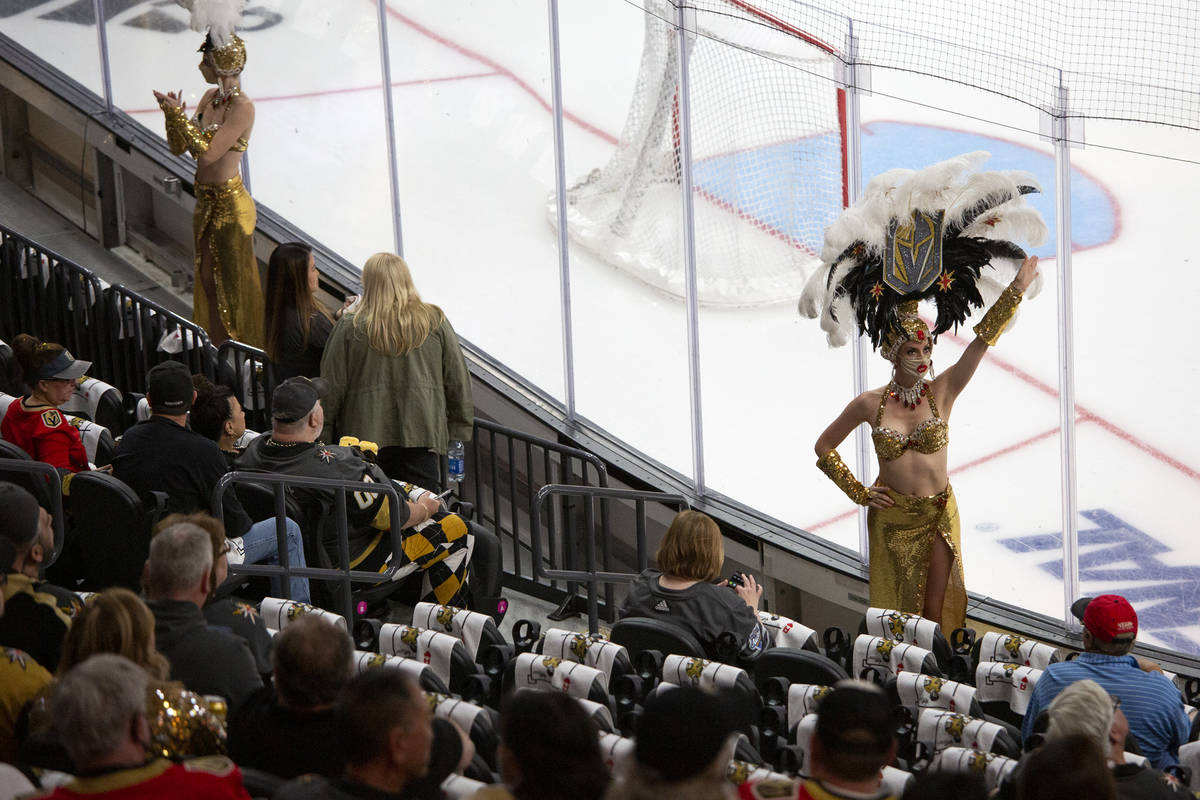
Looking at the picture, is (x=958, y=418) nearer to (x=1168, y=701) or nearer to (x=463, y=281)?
(x=463, y=281)

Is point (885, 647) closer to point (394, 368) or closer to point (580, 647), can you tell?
point (580, 647)

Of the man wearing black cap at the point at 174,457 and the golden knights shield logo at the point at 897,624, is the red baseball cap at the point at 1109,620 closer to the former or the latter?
the golden knights shield logo at the point at 897,624

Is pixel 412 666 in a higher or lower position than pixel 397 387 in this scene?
lower

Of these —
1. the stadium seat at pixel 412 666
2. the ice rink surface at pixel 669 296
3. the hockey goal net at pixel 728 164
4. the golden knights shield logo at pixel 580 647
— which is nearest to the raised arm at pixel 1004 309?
the ice rink surface at pixel 669 296

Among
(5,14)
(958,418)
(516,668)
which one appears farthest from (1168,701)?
(5,14)

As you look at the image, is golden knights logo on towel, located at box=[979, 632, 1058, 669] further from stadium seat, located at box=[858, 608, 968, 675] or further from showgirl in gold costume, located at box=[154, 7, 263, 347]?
showgirl in gold costume, located at box=[154, 7, 263, 347]

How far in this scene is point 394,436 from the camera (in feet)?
21.4

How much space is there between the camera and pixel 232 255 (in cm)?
810

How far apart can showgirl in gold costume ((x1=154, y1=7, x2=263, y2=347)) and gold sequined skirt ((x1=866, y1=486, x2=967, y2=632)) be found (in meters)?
3.70

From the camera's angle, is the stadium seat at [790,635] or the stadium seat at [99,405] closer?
the stadium seat at [790,635]

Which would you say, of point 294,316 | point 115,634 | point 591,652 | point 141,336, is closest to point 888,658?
point 591,652

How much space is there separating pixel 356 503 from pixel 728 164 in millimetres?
2610

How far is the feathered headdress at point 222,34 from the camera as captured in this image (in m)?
7.60

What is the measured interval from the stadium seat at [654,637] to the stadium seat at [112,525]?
1.67 meters
